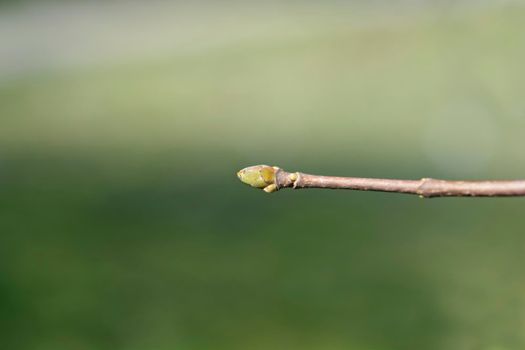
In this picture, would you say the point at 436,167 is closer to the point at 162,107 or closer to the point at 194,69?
the point at 162,107

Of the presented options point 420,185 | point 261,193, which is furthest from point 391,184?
point 261,193

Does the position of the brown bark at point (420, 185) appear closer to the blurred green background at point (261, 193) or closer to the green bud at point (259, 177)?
the green bud at point (259, 177)

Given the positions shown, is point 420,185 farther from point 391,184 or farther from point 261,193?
point 261,193

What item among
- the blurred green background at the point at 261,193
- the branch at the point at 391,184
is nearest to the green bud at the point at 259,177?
the branch at the point at 391,184

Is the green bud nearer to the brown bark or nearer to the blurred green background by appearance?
the brown bark

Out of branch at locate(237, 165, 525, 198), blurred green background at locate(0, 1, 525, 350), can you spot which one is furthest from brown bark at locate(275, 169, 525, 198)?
blurred green background at locate(0, 1, 525, 350)

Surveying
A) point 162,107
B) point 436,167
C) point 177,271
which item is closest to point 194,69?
point 162,107
